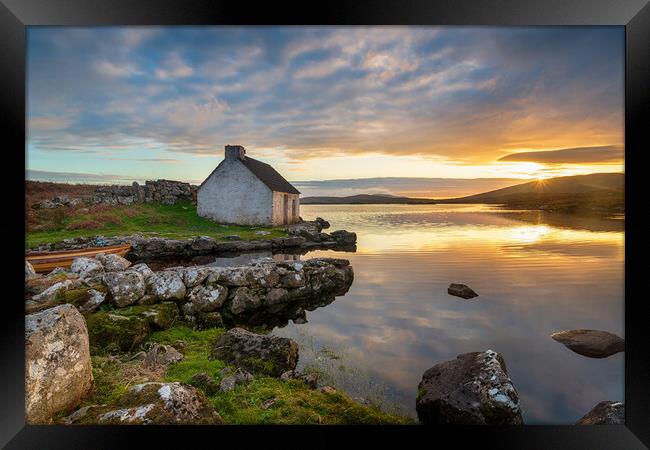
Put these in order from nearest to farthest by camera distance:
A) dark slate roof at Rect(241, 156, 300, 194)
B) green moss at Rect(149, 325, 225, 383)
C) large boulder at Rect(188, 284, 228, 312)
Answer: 1. green moss at Rect(149, 325, 225, 383)
2. large boulder at Rect(188, 284, 228, 312)
3. dark slate roof at Rect(241, 156, 300, 194)

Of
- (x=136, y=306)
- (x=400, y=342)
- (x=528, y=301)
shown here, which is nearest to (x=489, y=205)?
(x=528, y=301)

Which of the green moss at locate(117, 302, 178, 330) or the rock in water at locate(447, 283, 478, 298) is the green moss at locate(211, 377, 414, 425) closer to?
the green moss at locate(117, 302, 178, 330)

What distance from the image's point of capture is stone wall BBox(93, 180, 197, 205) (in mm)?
12910

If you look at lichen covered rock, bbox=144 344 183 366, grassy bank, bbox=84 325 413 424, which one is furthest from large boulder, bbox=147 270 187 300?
grassy bank, bbox=84 325 413 424

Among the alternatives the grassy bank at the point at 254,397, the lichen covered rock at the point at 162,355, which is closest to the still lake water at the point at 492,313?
the grassy bank at the point at 254,397

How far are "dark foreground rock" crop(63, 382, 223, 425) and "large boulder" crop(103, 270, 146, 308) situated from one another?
1643 millimetres

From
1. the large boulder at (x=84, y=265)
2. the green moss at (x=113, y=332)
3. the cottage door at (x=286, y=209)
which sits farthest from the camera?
the cottage door at (x=286, y=209)

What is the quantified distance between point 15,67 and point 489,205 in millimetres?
6758

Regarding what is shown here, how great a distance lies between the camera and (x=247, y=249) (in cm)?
1089

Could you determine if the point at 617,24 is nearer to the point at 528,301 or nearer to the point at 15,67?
the point at 528,301

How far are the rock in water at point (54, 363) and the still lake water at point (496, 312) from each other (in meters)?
2.07

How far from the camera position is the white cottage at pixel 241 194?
13586mm

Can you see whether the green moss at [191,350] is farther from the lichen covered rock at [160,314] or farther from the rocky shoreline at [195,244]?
the rocky shoreline at [195,244]

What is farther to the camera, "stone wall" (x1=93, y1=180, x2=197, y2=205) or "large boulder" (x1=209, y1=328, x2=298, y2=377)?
"stone wall" (x1=93, y1=180, x2=197, y2=205)
